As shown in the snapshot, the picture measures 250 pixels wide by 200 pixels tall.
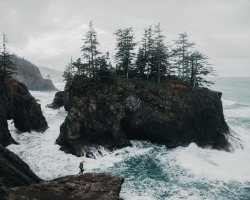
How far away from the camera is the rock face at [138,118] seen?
39.3 m

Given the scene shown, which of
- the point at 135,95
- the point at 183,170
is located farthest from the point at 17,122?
the point at 183,170

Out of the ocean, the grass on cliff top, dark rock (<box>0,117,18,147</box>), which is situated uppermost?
the grass on cliff top

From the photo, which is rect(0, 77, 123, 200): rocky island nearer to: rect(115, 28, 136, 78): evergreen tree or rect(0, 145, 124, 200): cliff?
rect(0, 145, 124, 200): cliff

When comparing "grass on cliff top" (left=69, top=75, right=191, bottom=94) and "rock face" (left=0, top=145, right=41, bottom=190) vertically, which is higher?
"grass on cliff top" (left=69, top=75, right=191, bottom=94)

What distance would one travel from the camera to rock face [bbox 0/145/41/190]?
20.9 metres

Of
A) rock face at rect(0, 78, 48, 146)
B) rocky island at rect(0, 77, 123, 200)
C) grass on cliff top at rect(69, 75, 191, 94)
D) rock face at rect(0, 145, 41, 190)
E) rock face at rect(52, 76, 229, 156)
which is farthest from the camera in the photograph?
rock face at rect(0, 78, 48, 146)

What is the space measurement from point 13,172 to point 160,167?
59.1 feet

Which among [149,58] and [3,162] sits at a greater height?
[149,58]

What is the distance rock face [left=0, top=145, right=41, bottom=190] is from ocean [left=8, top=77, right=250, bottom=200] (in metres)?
6.60

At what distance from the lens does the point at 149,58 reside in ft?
164

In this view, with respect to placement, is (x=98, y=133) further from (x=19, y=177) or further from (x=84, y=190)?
(x=84, y=190)

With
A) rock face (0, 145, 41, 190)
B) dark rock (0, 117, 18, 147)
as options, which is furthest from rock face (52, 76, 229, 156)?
rock face (0, 145, 41, 190)

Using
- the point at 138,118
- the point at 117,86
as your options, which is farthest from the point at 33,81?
the point at 138,118

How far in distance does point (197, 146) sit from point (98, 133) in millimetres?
14643
